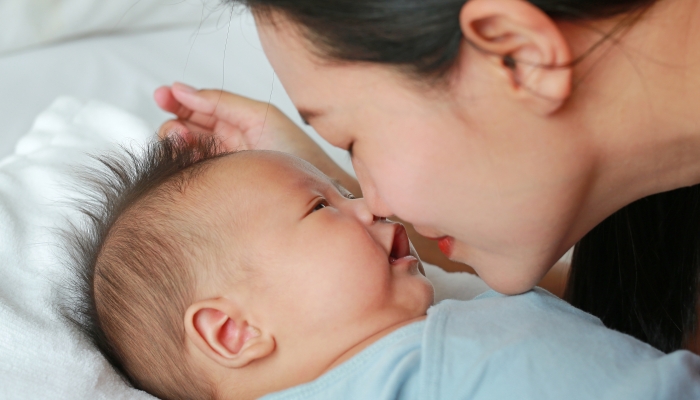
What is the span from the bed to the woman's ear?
418mm

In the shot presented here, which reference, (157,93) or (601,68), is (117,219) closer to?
(157,93)

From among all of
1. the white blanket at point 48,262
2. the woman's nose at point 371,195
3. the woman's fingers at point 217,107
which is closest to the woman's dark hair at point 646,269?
the white blanket at point 48,262

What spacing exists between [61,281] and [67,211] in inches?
7.4

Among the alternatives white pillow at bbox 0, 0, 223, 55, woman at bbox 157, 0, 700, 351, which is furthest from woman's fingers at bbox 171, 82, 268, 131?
woman at bbox 157, 0, 700, 351

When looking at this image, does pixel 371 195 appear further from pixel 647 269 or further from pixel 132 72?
pixel 132 72

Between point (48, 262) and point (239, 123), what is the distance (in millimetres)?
542

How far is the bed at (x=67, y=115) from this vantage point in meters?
0.98

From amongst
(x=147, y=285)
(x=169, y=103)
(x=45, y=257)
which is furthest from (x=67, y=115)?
(x=147, y=285)

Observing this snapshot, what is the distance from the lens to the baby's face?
3.11ft

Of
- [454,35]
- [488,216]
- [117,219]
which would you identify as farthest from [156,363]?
[454,35]

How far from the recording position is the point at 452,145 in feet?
2.52

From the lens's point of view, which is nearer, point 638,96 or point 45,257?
point 638,96

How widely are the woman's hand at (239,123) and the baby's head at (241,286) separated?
494 millimetres

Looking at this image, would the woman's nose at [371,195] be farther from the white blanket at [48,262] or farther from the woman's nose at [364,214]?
the white blanket at [48,262]
